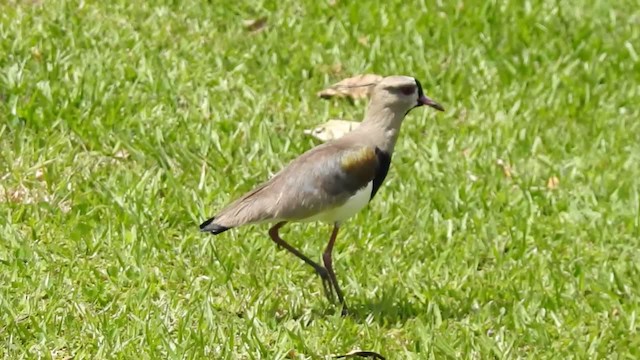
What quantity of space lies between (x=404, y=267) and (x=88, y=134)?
2.01m

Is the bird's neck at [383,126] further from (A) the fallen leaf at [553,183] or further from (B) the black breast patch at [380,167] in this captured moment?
(A) the fallen leaf at [553,183]

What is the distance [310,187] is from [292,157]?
1.65 meters

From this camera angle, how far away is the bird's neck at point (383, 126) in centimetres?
649

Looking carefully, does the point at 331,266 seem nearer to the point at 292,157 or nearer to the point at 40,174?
the point at 292,157

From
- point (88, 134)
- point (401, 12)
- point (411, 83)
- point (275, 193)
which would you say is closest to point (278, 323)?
point (275, 193)

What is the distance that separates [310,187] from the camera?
620 centimetres

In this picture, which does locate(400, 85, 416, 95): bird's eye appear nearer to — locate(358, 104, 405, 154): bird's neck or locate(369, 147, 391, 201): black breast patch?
locate(358, 104, 405, 154): bird's neck

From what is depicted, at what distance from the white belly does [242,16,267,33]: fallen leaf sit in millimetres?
3190

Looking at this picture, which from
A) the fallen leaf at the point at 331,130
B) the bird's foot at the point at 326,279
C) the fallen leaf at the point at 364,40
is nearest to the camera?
the bird's foot at the point at 326,279

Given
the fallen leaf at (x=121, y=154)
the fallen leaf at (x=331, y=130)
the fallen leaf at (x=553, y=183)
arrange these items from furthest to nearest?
the fallen leaf at (x=331, y=130) < the fallen leaf at (x=553, y=183) < the fallen leaf at (x=121, y=154)

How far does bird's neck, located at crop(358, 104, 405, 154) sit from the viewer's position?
649 cm

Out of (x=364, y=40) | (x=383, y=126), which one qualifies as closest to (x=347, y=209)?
(x=383, y=126)

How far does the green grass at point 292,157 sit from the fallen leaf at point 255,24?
0.19 feet

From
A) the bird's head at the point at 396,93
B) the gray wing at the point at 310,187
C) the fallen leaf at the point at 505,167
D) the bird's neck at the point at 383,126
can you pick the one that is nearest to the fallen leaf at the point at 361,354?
the gray wing at the point at 310,187
